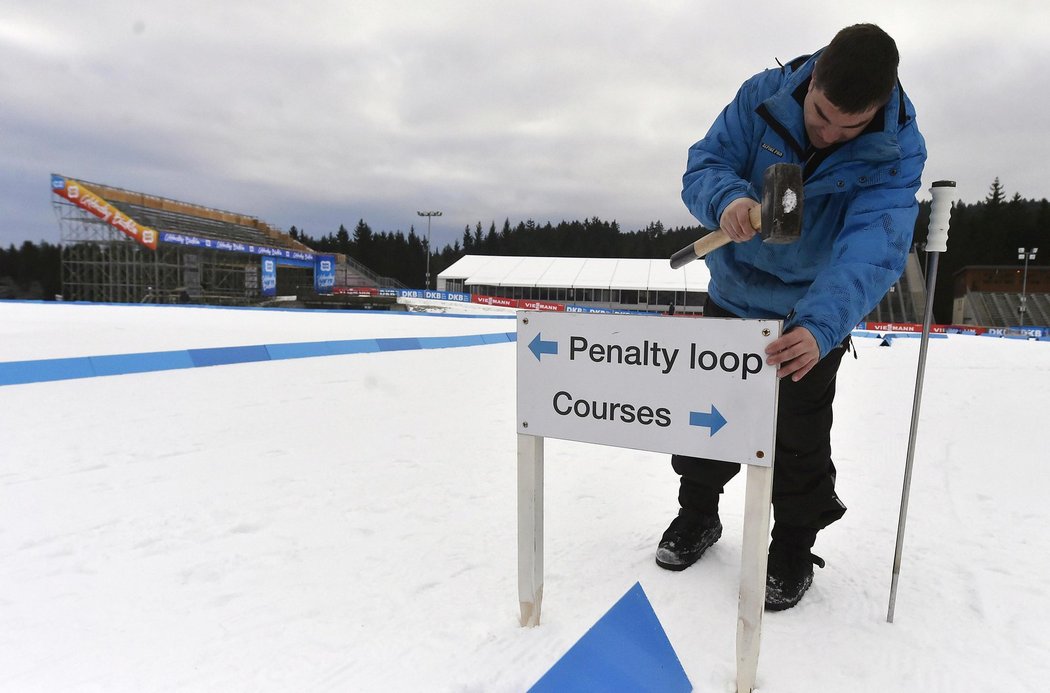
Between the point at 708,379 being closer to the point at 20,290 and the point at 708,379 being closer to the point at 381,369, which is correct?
the point at 381,369

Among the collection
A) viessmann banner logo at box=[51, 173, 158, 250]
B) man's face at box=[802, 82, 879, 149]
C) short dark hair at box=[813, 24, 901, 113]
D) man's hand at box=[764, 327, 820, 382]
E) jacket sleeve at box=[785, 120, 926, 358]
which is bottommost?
man's hand at box=[764, 327, 820, 382]

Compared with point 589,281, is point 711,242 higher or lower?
lower

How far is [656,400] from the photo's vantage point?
141 cm

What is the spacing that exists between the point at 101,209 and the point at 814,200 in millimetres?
36434

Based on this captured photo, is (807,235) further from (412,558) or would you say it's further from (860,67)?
(412,558)

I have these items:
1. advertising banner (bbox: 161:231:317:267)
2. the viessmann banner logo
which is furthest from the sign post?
advertising banner (bbox: 161:231:317:267)

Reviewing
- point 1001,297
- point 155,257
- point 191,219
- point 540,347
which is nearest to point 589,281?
point 155,257

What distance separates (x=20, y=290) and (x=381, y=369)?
3363 cm

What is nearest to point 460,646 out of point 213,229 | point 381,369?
point 381,369

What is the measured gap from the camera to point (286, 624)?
62.1 inches

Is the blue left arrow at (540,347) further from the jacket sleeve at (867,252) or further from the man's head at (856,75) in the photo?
the man's head at (856,75)

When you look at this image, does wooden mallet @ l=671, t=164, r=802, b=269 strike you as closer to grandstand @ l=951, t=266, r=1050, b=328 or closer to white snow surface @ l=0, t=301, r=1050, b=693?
white snow surface @ l=0, t=301, r=1050, b=693

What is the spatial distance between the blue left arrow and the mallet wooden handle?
481mm

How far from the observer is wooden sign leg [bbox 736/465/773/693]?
1267mm
